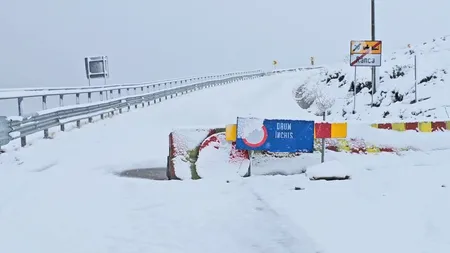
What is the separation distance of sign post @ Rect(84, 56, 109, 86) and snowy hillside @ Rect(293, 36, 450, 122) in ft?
45.9

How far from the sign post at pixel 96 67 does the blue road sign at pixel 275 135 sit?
28323mm

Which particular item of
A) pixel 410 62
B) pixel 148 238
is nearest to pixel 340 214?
pixel 148 238

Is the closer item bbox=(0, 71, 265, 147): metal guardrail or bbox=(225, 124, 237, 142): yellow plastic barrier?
bbox=(225, 124, 237, 142): yellow plastic barrier

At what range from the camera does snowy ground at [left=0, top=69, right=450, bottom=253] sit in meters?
5.24

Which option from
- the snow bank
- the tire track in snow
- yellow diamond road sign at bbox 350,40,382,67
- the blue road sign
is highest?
yellow diamond road sign at bbox 350,40,382,67

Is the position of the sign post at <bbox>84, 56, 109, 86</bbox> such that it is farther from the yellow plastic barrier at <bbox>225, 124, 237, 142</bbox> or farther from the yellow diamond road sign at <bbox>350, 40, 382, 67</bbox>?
the yellow plastic barrier at <bbox>225, 124, 237, 142</bbox>

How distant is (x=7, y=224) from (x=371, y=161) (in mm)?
6386

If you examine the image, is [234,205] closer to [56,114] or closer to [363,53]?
[56,114]

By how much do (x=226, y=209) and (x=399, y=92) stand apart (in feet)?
64.1

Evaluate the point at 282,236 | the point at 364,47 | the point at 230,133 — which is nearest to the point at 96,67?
the point at 364,47

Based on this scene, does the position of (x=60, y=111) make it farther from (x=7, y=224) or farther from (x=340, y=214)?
(x=340, y=214)

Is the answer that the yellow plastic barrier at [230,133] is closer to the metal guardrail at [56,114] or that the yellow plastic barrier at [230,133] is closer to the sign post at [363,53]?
the metal guardrail at [56,114]

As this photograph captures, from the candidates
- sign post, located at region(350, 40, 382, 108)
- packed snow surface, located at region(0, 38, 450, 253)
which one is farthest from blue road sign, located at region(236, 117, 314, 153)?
sign post, located at region(350, 40, 382, 108)

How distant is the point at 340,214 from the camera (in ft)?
→ 20.8
